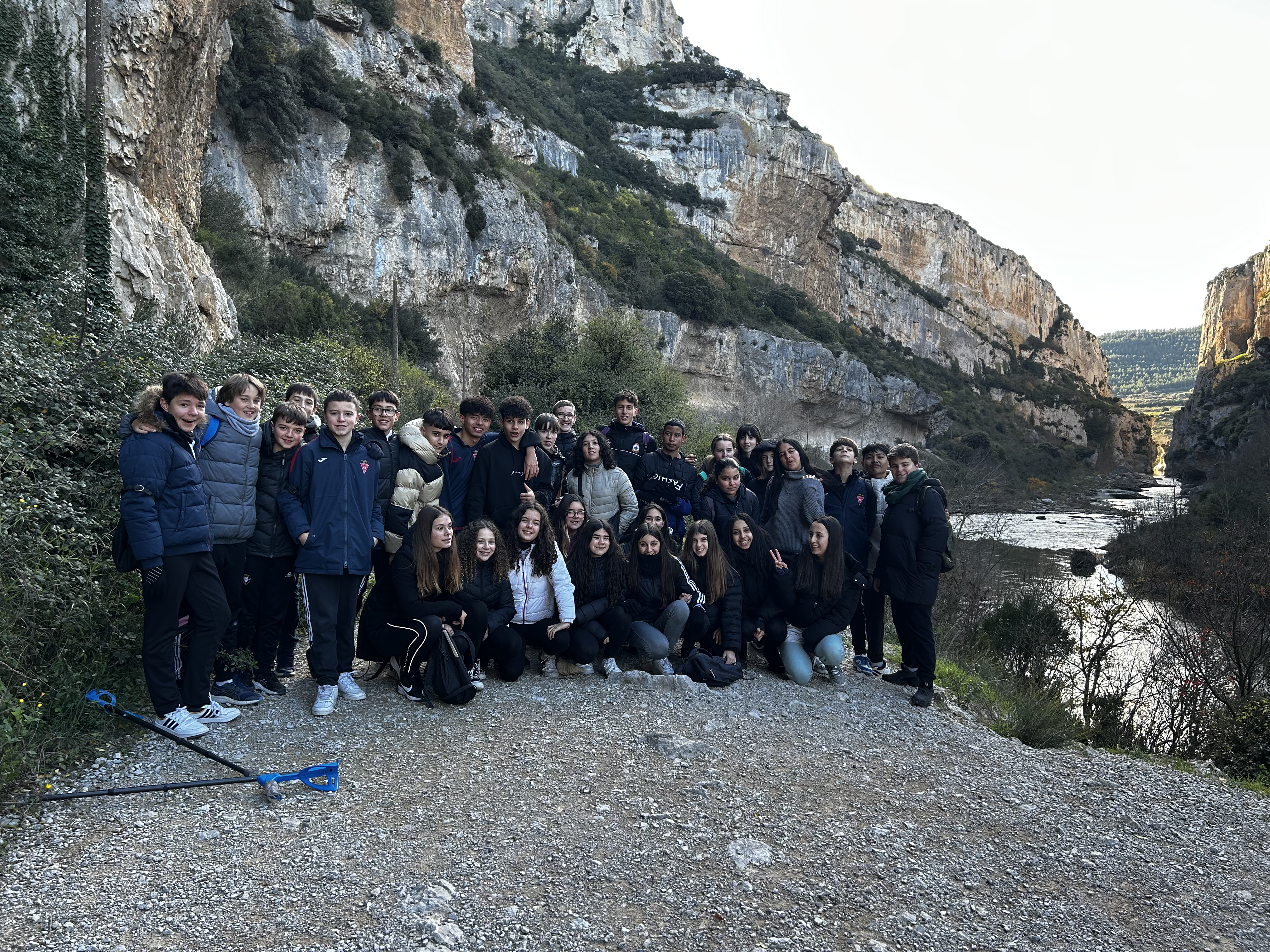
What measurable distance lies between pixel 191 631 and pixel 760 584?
3990 millimetres

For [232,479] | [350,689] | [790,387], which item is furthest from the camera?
[790,387]

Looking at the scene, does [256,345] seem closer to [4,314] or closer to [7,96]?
[7,96]

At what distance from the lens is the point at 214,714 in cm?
411

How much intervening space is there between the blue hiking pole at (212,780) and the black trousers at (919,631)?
4.19 meters

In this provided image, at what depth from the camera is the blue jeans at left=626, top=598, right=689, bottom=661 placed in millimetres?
5512

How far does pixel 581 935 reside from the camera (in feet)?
8.92

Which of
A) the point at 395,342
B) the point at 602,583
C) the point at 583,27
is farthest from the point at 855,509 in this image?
the point at 583,27

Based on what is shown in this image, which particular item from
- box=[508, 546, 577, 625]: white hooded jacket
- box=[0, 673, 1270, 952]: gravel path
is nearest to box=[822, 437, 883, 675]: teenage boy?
box=[0, 673, 1270, 952]: gravel path

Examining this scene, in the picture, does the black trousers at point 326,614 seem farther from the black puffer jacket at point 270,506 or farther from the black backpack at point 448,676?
the black backpack at point 448,676

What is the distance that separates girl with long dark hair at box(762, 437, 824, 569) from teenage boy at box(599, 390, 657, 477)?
47.2 inches

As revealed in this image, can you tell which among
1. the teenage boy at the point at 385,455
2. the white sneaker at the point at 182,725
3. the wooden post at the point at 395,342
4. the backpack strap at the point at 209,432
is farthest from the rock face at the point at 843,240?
the white sneaker at the point at 182,725

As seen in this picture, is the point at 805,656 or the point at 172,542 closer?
the point at 172,542

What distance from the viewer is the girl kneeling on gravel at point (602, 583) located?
5.44m

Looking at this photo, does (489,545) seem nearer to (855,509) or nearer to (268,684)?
(268,684)
